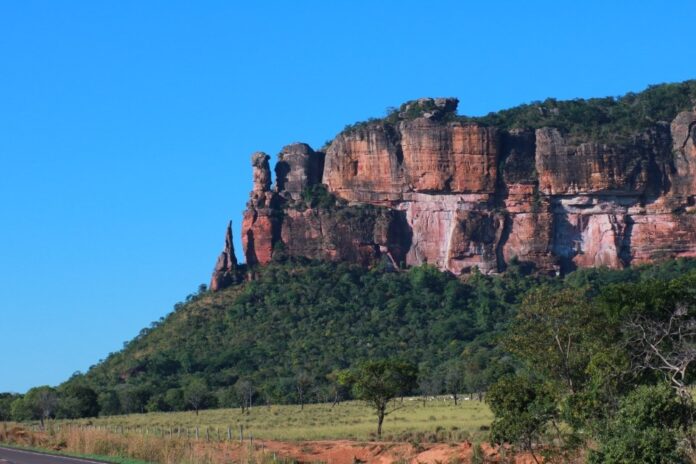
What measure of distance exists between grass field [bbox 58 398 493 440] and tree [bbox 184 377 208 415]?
17.9 ft

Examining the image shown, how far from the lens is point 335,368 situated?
9825cm

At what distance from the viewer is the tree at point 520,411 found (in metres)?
30.5

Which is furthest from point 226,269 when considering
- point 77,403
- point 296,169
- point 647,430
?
point 647,430

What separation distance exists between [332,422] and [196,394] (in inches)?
1075

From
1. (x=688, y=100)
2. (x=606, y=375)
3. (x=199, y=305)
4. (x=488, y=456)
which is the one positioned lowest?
(x=488, y=456)

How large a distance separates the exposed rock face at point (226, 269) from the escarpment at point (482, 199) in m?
2.24

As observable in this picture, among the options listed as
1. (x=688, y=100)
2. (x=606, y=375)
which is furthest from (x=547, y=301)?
(x=688, y=100)

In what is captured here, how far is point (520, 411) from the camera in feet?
104

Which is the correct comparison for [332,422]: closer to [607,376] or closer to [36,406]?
[36,406]

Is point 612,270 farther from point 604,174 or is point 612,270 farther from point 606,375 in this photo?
point 606,375

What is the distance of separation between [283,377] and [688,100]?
53.6m

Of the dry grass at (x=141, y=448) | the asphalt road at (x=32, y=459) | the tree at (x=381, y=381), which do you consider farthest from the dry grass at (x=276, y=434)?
the tree at (x=381, y=381)

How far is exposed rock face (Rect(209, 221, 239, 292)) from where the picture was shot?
396ft

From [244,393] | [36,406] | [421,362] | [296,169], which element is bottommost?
[36,406]
